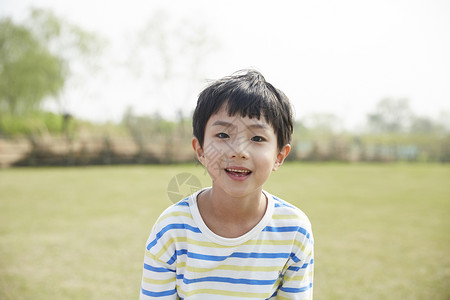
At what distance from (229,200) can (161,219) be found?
0.27 metres

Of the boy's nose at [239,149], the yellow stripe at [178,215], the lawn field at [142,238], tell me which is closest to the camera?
the boy's nose at [239,149]

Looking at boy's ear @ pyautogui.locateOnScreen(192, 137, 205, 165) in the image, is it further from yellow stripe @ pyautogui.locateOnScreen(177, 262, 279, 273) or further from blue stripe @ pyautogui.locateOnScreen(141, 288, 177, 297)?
blue stripe @ pyautogui.locateOnScreen(141, 288, 177, 297)

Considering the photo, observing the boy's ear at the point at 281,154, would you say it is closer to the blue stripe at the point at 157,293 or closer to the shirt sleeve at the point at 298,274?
the shirt sleeve at the point at 298,274

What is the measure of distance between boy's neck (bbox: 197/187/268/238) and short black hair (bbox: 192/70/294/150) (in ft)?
0.76

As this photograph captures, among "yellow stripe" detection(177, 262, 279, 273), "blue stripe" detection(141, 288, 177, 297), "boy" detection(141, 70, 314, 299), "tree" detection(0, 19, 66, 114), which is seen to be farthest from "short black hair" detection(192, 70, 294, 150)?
"tree" detection(0, 19, 66, 114)

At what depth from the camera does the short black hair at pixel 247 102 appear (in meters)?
1.38

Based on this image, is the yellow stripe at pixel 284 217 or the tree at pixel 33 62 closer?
the yellow stripe at pixel 284 217

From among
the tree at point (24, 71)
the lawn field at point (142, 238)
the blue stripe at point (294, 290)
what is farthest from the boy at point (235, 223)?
the tree at point (24, 71)

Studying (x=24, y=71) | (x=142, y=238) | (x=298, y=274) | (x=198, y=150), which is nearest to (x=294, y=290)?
(x=298, y=274)

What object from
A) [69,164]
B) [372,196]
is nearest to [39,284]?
[372,196]

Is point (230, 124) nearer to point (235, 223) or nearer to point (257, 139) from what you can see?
point (257, 139)

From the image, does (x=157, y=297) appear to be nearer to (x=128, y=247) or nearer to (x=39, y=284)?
(x=39, y=284)

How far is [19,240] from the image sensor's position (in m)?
5.02

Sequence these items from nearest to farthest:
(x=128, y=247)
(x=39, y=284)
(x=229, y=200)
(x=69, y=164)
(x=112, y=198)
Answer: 1. (x=229, y=200)
2. (x=39, y=284)
3. (x=128, y=247)
4. (x=112, y=198)
5. (x=69, y=164)
